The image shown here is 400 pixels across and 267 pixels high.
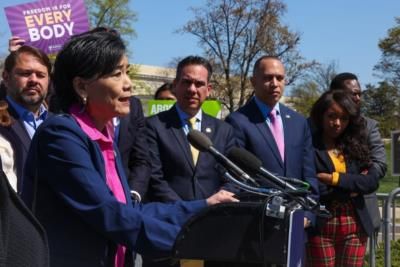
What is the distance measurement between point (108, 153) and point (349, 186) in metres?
3.19

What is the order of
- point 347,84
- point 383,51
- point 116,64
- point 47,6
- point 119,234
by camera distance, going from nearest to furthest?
point 119,234 → point 116,64 → point 347,84 → point 47,6 → point 383,51

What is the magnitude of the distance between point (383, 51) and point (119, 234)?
158 feet

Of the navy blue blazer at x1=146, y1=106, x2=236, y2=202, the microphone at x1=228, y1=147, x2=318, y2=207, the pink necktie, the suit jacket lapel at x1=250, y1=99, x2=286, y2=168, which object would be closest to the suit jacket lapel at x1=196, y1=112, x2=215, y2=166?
the navy blue blazer at x1=146, y1=106, x2=236, y2=202

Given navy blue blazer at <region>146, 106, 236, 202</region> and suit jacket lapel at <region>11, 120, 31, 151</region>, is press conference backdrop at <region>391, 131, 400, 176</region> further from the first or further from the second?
suit jacket lapel at <region>11, 120, 31, 151</region>

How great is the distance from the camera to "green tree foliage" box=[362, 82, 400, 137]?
145 ft

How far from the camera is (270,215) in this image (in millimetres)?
2221

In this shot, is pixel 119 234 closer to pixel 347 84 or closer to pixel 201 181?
pixel 201 181

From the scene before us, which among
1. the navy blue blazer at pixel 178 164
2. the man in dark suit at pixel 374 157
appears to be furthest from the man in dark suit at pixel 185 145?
the man in dark suit at pixel 374 157

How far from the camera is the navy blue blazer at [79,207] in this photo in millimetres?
2193

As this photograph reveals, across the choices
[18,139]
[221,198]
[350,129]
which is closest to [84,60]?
[221,198]

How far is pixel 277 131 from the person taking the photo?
200 inches

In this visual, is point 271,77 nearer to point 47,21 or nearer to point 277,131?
point 277,131

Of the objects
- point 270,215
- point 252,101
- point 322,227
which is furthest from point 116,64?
point 322,227

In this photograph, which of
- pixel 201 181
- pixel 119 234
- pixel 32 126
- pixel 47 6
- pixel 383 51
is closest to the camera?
pixel 119 234
